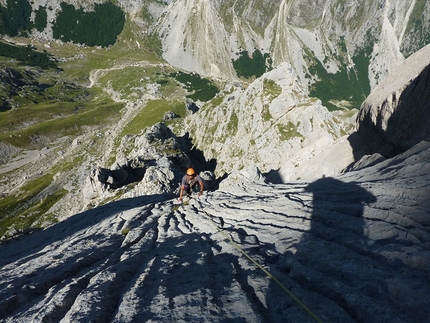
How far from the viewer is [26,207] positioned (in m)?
98.8

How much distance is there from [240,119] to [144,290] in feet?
320

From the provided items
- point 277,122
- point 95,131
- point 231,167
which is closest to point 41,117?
point 95,131

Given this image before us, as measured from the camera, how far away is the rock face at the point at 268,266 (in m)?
10.8

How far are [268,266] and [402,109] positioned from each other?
27.4 meters

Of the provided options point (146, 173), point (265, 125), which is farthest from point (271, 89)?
point (146, 173)

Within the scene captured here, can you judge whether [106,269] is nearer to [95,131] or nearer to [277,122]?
[277,122]

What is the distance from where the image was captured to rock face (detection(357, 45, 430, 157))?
92.6 feet

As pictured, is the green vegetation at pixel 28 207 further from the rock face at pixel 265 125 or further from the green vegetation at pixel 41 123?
the rock face at pixel 265 125

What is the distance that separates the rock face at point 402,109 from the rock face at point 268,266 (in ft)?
29.9

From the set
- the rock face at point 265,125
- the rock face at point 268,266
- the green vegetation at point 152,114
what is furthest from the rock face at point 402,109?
the green vegetation at point 152,114

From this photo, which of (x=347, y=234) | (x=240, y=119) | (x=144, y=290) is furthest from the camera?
(x=240, y=119)

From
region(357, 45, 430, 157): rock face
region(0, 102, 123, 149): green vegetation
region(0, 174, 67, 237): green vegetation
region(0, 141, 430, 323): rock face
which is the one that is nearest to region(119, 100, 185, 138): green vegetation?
region(0, 102, 123, 149): green vegetation

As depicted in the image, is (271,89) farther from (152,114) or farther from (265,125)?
(152,114)

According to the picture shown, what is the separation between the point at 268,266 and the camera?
1439 centimetres
